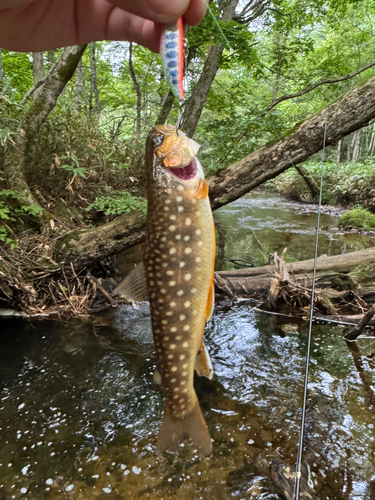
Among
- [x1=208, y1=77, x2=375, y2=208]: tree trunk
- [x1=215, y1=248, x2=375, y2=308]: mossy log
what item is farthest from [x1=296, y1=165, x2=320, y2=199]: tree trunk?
[x1=215, y1=248, x2=375, y2=308]: mossy log

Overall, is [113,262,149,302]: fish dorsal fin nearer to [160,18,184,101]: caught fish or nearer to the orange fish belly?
the orange fish belly

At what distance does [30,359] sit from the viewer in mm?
4309

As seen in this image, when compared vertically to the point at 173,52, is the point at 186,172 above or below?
below

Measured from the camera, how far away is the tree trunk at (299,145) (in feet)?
14.7

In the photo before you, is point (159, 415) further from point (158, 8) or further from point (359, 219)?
point (359, 219)

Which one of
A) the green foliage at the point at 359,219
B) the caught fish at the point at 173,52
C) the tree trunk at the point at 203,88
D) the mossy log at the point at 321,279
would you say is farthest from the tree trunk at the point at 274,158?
the green foliage at the point at 359,219

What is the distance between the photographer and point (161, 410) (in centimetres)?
354

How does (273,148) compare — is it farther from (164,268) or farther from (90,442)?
(90,442)

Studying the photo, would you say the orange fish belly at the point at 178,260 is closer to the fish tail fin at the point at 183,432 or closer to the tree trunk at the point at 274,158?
the fish tail fin at the point at 183,432

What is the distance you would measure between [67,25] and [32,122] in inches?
174

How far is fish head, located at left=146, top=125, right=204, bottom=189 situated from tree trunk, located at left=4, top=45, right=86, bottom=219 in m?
4.44

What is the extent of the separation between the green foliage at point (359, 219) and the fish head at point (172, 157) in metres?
11.8

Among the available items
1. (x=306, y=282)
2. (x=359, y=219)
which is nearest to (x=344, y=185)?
(x=359, y=219)

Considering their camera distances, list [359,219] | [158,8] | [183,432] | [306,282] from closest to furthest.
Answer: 1. [158,8]
2. [183,432]
3. [306,282]
4. [359,219]
